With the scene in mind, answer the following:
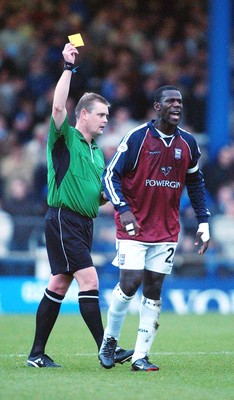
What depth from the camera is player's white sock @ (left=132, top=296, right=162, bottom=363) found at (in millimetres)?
8156

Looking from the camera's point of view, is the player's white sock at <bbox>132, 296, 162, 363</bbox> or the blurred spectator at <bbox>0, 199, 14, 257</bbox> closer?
the player's white sock at <bbox>132, 296, 162, 363</bbox>

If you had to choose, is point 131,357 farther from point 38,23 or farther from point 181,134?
point 38,23

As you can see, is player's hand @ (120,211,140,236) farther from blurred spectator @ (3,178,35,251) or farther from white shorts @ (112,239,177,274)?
blurred spectator @ (3,178,35,251)

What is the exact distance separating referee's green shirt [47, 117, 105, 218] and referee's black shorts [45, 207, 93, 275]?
0.07 metres

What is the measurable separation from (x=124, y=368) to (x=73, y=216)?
1.28m

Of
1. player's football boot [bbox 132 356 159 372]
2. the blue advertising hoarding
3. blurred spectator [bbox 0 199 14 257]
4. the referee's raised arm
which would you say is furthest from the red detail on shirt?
the blue advertising hoarding

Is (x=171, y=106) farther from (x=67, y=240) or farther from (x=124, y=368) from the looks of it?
(x=124, y=368)

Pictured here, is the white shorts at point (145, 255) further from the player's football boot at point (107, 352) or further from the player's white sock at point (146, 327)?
the player's football boot at point (107, 352)

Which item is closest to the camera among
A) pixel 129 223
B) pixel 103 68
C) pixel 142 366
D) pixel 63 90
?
pixel 129 223

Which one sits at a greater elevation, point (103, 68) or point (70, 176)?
point (103, 68)

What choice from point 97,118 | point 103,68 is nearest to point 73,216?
point 97,118

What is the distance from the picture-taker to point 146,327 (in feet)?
26.8

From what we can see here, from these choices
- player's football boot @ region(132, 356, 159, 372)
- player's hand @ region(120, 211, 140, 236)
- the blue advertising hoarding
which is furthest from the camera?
the blue advertising hoarding

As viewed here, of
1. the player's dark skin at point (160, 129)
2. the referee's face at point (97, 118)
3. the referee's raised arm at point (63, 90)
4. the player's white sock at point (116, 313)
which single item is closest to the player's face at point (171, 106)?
the player's dark skin at point (160, 129)
